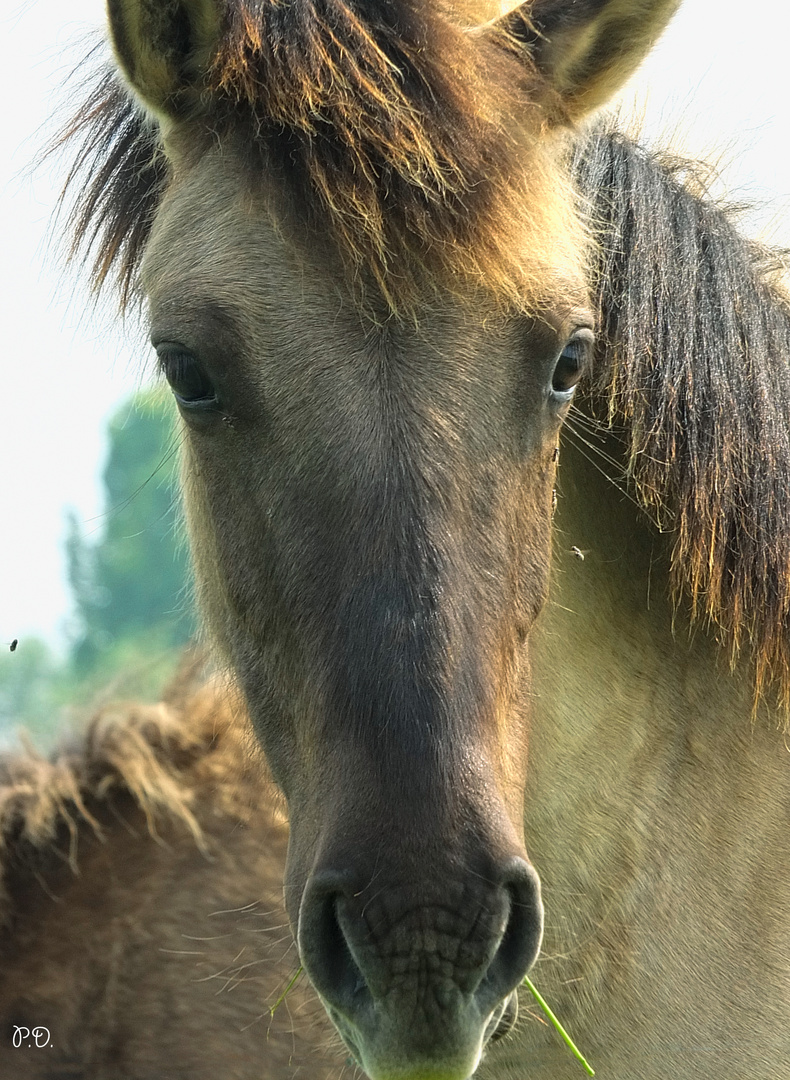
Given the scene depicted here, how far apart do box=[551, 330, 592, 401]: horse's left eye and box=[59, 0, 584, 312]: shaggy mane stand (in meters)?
0.14

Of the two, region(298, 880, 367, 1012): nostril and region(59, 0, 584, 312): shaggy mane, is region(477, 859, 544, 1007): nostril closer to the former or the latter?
region(298, 880, 367, 1012): nostril

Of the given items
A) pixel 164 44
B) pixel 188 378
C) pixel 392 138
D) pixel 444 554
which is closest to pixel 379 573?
pixel 444 554

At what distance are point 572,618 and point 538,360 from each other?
2.47ft

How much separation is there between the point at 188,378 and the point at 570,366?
813 mm

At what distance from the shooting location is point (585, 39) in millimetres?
2648

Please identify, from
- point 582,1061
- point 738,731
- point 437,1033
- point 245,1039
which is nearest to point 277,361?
point 437,1033

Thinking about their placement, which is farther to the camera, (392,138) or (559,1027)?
(559,1027)

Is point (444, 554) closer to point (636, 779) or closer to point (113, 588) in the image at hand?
point (636, 779)

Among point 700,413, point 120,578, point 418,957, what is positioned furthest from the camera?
point 120,578

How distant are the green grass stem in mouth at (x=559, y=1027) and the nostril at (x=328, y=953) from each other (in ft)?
2.00
